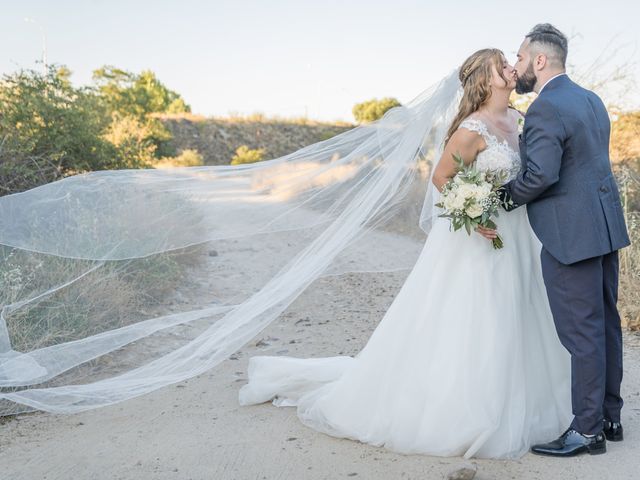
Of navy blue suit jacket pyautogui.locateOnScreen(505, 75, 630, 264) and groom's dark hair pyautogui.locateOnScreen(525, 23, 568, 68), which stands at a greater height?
groom's dark hair pyautogui.locateOnScreen(525, 23, 568, 68)

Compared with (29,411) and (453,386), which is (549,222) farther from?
(29,411)

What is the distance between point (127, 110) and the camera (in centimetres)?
2619

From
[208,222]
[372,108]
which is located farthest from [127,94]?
[208,222]

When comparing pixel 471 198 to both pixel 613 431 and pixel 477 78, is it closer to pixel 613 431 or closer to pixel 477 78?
pixel 477 78

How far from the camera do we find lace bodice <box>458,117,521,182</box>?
12.4ft

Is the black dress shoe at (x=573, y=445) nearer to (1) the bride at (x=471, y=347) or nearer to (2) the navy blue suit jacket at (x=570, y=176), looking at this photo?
(1) the bride at (x=471, y=347)

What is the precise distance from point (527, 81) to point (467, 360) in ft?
5.01

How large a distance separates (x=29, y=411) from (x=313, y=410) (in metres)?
1.84

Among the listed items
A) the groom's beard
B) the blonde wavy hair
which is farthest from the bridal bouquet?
the groom's beard

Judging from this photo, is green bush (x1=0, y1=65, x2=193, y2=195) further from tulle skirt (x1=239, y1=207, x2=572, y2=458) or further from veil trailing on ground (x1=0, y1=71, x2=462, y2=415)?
tulle skirt (x1=239, y1=207, x2=572, y2=458)

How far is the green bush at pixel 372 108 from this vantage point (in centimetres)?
3281

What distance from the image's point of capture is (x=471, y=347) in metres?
3.71

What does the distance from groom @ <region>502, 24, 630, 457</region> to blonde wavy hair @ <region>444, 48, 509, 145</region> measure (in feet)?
0.62

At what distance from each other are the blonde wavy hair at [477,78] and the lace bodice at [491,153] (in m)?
0.12
